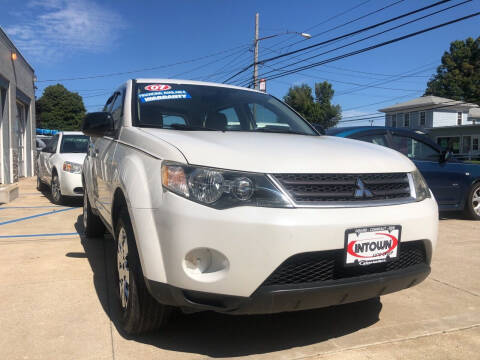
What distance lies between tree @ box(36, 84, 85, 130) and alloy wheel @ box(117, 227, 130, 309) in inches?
2236

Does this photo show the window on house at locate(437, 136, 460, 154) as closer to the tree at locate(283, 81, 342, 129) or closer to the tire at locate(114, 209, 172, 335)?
the tree at locate(283, 81, 342, 129)

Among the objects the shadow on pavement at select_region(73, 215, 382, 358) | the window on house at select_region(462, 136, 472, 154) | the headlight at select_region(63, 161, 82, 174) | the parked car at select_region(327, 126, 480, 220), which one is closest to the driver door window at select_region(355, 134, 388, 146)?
the parked car at select_region(327, 126, 480, 220)

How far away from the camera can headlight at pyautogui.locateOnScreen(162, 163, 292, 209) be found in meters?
2.22

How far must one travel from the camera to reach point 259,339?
2750 mm

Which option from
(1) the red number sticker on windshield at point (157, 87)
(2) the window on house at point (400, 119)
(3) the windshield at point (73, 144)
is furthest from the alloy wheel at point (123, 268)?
(2) the window on house at point (400, 119)

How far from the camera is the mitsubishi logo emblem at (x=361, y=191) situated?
245 cm

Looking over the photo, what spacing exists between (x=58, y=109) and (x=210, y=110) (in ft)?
195

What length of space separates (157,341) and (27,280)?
175cm

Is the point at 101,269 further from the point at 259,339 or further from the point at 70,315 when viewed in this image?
the point at 259,339

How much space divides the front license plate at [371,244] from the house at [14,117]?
8392 millimetres

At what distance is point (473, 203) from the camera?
7.18 m

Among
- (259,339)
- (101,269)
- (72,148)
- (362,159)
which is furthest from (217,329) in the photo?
(72,148)

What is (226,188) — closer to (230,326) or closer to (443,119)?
(230,326)

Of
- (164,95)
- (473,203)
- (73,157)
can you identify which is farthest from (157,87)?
(473,203)
